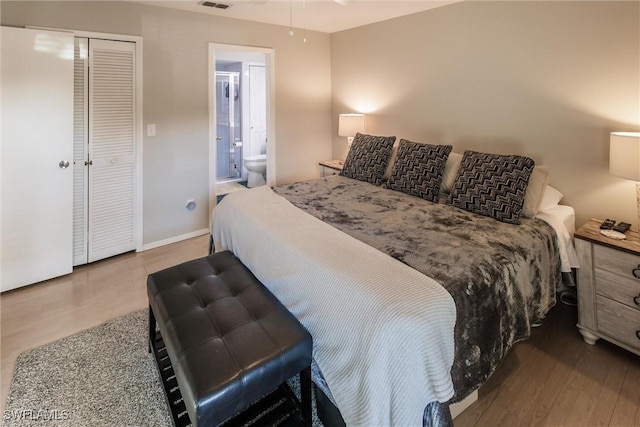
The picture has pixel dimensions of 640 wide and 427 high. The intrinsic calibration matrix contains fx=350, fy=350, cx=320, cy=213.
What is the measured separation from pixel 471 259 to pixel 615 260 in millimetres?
1004

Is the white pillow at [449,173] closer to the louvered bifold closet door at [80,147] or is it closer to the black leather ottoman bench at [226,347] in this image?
the black leather ottoman bench at [226,347]

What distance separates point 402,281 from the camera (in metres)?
1.45

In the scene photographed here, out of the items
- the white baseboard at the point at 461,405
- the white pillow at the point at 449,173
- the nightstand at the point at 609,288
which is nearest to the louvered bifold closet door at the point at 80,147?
the white pillow at the point at 449,173

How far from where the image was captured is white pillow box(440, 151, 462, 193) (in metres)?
2.85

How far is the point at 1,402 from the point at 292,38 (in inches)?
164

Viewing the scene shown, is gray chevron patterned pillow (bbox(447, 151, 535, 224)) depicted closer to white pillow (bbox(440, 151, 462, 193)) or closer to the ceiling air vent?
white pillow (bbox(440, 151, 462, 193))

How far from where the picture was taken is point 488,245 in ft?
6.18

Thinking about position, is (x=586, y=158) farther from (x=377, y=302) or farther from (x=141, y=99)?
(x=141, y=99)

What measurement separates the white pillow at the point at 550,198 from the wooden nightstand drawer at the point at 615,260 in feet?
1.50

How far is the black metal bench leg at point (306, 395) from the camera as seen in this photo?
5.02 feet

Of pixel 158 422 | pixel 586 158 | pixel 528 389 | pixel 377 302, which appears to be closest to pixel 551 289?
pixel 528 389

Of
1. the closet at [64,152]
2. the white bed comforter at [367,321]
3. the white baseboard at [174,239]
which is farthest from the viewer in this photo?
the white baseboard at [174,239]

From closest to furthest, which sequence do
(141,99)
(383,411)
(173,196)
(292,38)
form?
1. (383,411)
2. (141,99)
3. (173,196)
4. (292,38)

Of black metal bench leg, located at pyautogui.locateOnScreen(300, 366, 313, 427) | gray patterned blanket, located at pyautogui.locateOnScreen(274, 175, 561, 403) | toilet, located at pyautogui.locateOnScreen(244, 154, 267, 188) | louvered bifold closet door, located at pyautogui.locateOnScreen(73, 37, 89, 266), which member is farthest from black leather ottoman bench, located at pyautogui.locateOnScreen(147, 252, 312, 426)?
toilet, located at pyautogui.locateOnScreen(244, 154, 267, 188)
